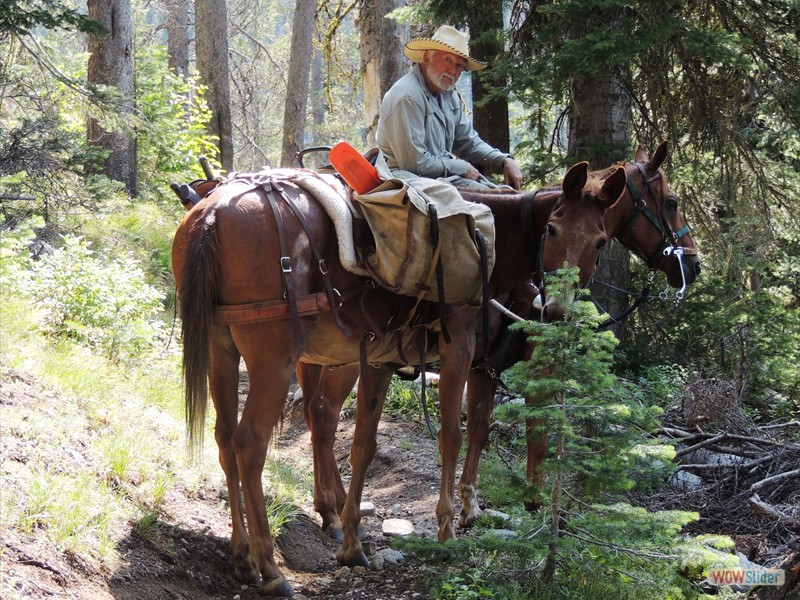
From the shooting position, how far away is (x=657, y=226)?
6.29 meters

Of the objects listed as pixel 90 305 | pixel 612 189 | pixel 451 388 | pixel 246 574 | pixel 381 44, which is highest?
pixel 381 44

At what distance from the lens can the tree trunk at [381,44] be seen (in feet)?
36.9

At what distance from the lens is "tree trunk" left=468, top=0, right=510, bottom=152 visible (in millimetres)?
9930

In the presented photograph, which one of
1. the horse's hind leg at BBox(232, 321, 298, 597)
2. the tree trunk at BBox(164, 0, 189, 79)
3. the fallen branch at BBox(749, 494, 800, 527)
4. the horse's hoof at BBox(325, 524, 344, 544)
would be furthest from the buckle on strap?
the tree trunk at BBox(164, 0, 189, 79)

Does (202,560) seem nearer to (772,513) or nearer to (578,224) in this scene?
(578,224)

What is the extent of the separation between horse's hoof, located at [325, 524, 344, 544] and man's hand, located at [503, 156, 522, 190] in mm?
2954

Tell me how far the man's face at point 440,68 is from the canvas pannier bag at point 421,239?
0.95m

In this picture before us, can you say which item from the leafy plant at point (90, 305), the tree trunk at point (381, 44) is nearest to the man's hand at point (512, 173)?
the leafy plant at point (90, 305)

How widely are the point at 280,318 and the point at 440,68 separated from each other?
2344 mm

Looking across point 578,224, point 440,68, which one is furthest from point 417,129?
point 578,224

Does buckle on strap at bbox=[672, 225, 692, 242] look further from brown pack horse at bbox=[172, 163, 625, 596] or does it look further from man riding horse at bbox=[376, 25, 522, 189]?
man riding horse at bbox=[376, 25, 522, 189]

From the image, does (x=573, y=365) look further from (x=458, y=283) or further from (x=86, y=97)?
(x=86, y=97)

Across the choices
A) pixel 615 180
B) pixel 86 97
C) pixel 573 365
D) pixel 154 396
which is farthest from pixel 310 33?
pixel 573 365

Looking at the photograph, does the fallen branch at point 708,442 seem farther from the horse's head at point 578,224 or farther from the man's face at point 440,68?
the man's face at point 440,68
